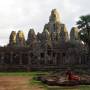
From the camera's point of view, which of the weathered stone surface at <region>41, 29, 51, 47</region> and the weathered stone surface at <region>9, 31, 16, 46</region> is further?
the weathered stone surface at <region>9, 31, 16, 46</region>

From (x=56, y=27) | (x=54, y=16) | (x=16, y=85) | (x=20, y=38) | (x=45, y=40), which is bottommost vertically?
(x=16, y=85)

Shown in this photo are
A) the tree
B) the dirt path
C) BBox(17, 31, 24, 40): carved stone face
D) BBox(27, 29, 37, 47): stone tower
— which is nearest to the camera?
the dirt path

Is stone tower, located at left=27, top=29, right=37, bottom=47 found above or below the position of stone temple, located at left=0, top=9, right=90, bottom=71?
above

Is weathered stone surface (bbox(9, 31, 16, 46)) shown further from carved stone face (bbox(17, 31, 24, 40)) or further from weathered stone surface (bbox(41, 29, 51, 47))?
weathered stone surface (bbox(41, 29, 51, 47))

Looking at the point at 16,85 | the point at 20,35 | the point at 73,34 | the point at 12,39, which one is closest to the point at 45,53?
the point at 20,35

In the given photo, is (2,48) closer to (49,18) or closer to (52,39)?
(52,39)

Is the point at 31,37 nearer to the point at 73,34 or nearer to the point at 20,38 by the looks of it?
the point at 20,38

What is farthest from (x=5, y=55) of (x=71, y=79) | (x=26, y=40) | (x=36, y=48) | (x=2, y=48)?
(x=71, y=79)

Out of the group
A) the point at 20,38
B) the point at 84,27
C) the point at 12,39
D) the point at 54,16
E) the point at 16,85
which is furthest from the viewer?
the point at 54,16

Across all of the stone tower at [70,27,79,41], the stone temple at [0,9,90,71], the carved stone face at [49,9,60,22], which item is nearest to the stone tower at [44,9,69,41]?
the carved stone face at [49,9,60,22]

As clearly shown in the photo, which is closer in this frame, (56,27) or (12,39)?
(12,39)

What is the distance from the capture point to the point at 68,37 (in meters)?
80.3

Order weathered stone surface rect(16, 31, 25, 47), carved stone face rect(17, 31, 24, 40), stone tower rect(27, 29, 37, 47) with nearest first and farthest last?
1. stone tower rect(27, 29, 37, 47)
2. weathered stone surface rect(16, 31, 25, 47)
3. carved stone face rect(17, 31, 24, 40)

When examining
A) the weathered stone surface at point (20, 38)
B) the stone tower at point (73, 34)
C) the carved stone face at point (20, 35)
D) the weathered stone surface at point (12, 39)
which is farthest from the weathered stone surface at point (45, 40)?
the stone tower at point (73, 34)
